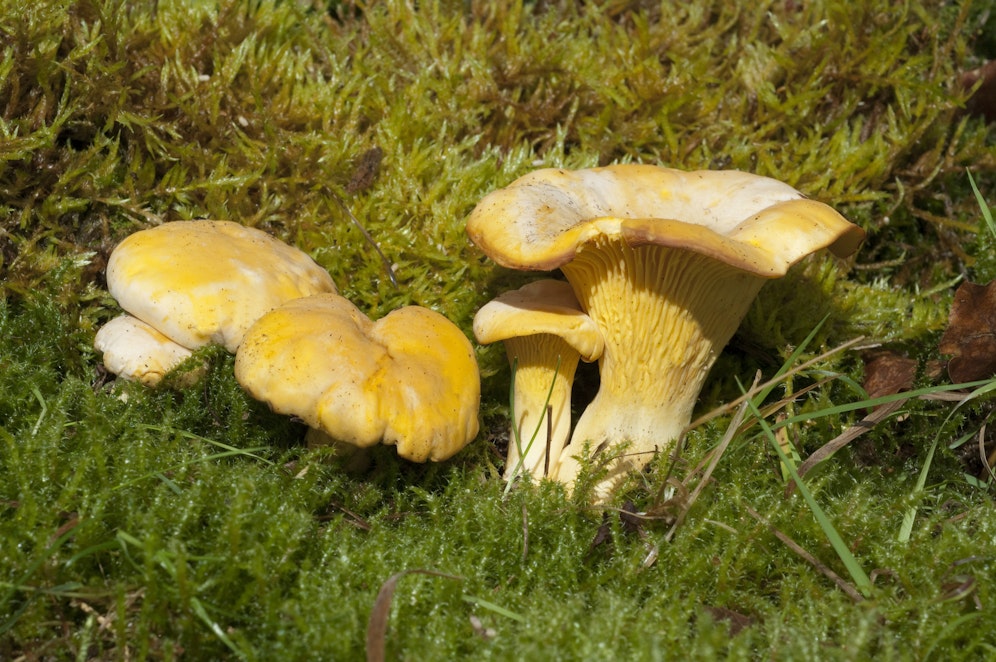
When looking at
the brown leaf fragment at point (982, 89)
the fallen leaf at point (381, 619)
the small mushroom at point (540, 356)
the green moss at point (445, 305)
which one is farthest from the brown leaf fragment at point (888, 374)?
the fallen leaf at point (381, 619)

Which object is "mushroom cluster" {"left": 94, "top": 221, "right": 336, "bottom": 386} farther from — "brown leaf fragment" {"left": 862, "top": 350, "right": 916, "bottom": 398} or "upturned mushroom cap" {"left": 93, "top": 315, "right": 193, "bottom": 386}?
"brown leaf fragment" {"left": 862, "top": 350, "right": 916, "bottom": 398}

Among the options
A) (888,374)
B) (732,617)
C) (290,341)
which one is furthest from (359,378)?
(888,374)

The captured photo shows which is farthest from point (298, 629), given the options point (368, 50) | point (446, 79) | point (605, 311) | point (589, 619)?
point (368, 50)

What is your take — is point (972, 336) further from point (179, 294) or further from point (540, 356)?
point (179, 294)

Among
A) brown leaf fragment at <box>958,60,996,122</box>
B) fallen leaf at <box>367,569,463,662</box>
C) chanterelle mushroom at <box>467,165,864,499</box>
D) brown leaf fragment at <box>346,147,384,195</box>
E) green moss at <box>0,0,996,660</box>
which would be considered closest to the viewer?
fallen leaf at <box>367,569,463,662</box>

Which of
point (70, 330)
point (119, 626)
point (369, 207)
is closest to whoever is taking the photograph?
point (119, 626)

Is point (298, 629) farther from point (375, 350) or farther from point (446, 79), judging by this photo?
point (446, 79)

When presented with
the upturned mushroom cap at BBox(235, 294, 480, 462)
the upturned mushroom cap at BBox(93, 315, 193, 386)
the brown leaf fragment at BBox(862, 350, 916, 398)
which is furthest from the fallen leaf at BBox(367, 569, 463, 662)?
the brown leaf fragment at BBox(862, 350, 916, 398)

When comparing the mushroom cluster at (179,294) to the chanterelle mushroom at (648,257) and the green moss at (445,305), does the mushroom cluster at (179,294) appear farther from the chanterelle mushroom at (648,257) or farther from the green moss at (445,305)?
the chanterelle mushroom at (648,257)
